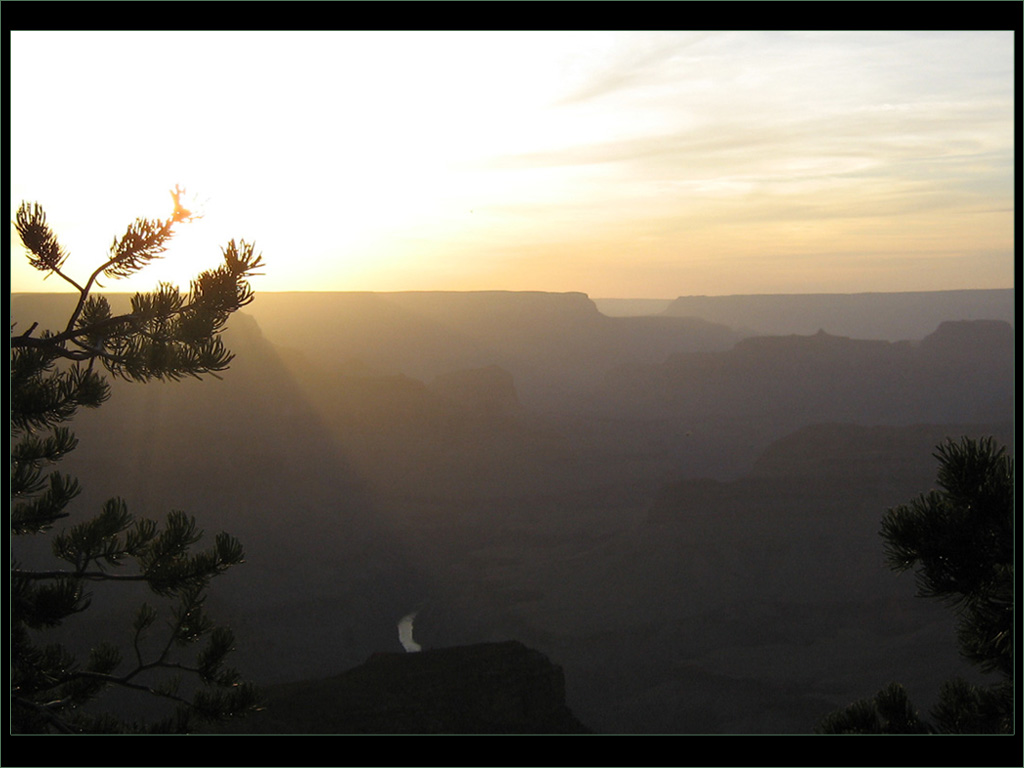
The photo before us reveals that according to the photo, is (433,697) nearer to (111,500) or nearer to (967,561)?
(111,500)

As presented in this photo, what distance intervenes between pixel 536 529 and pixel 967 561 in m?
60.8

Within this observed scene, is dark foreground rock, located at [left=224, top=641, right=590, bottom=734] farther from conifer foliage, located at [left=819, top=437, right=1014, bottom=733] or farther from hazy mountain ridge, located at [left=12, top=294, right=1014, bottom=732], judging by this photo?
hazy mountain ridge, located at [left=12, top=294, right=1014, bottom=732]

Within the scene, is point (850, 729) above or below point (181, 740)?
below

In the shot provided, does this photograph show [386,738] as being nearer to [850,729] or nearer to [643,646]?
[850,729]

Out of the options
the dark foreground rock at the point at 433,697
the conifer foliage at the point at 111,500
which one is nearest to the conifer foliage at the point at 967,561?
the conifer foliage at the point at 111,500

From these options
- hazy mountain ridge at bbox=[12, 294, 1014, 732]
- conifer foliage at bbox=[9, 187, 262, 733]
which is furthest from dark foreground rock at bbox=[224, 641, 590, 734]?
hazy mountain ridge at bbox=[12, 294, 1014, 732]

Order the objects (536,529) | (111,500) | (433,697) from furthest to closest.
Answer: (536,529) < (433,697) < (111,500)

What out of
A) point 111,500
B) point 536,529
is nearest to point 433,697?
point 111,500

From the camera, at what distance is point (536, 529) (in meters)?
63.0

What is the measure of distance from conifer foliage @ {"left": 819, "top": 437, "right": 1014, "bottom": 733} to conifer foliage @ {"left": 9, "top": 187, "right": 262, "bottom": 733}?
3.68 metres

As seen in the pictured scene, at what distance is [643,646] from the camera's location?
41.7 m

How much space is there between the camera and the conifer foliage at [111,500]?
411 cm

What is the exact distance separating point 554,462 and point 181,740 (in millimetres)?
76528

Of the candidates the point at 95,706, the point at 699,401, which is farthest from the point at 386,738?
the point at 699,401
